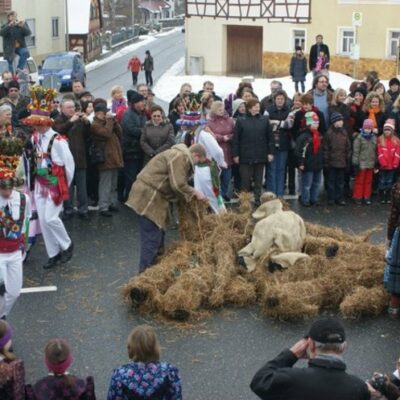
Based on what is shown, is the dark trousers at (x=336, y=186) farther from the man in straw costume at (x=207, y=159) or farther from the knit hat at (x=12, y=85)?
the knit hat at (x=12, y=85)

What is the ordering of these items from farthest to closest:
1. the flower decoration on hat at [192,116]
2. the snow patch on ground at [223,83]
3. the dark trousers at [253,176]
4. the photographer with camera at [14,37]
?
the snow patch on ground at [223,83] → the photographer with camera at [14,37] → the dark trousers at [253,176] → the flower decoration on hat at [192,116]

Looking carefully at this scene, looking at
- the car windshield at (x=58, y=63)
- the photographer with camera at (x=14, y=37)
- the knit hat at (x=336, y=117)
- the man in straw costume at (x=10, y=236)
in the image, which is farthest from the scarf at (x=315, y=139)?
the car windshield at (x=58, y=63)

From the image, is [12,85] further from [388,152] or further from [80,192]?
[388,152]

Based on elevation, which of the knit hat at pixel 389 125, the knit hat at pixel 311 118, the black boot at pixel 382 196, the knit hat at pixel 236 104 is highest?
the knit hat at pixel 236 104

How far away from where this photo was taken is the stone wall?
36.8 meters

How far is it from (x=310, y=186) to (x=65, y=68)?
2562cm

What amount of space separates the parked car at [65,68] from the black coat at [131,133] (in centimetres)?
2324

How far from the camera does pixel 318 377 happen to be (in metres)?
4.68

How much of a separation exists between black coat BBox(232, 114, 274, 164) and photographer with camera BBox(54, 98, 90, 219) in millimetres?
2340

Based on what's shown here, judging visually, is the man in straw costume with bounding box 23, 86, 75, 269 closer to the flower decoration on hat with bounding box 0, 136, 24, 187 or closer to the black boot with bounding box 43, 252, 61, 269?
the black boot with bounding box 43, 252, 61, 269

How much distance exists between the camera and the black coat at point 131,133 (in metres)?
13.0

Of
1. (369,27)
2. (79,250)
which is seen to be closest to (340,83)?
(369,27)

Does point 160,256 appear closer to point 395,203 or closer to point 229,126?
point 395,203

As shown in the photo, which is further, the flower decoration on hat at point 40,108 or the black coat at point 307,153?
the black coat at point 307,153
